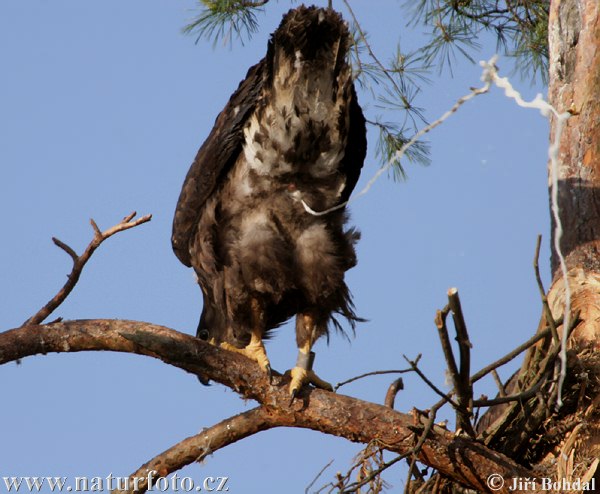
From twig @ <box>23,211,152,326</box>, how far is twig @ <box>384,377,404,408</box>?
147 cm

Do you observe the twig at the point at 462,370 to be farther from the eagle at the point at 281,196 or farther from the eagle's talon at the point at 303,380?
the eagle at the point at 281,196

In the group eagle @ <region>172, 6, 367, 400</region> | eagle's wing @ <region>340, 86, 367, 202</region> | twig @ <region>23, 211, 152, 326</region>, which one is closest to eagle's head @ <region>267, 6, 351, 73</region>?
eagle @ <region>172, 6, 367, 400</region>

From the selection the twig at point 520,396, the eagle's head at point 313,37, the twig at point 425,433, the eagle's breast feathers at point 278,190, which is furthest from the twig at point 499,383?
the eagle's head at point 313,37

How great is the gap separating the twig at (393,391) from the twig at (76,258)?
57.8 inches

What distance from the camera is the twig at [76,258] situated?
4.29 meters

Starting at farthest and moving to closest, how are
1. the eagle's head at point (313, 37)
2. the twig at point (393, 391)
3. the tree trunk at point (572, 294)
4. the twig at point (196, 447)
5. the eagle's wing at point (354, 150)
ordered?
the eagle's wing at point (354, 150) < the twig at point (393, 391) < the eagle's head at point (313, 37) < the twig at point (196, 447) < the tree trunk at point (572, 294)

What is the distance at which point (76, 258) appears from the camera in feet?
14.3

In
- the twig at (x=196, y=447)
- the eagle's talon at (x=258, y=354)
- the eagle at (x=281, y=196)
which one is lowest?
the twig at (x=196, y=447)

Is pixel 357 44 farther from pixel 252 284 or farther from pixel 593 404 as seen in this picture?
pixel 593 404

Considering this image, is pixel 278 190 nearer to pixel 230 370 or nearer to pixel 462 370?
pixel 230 370

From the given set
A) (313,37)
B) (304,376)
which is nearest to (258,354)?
(304,376)

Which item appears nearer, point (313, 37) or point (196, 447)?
point (196, 447)

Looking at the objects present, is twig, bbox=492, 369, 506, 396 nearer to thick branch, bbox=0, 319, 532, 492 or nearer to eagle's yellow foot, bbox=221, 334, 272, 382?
thick branch, bbox=0, 319, 532, 492

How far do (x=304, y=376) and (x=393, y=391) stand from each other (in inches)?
20.6
